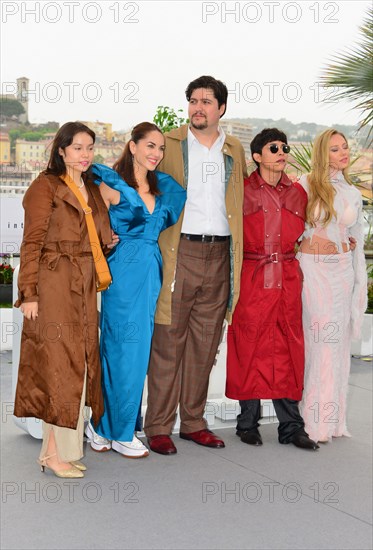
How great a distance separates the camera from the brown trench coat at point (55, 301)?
3.24 meters

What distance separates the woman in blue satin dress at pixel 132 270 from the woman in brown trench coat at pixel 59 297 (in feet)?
0.62

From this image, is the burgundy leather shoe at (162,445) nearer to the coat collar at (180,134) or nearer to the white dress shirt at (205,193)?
the white dress shirt at (205,193)

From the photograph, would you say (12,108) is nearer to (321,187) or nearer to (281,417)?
(321,187)

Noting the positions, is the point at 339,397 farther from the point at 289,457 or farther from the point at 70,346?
the point at 70,346

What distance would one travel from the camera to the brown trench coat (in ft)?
10.6

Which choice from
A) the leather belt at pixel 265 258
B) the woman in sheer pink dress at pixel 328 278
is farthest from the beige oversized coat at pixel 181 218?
the woman in sheer pink dress at pixel 328 278

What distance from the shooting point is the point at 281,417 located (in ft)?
13.2

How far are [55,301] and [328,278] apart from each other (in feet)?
4.43

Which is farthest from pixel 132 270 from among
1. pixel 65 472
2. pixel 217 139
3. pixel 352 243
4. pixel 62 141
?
pixel 352 243

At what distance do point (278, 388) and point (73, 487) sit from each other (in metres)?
1.11

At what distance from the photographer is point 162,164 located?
3785 millimetres

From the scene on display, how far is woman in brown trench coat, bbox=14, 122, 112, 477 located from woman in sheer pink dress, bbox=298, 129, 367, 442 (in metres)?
1.11

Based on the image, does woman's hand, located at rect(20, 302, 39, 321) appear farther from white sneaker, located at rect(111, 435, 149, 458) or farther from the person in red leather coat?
the person in red leather coat

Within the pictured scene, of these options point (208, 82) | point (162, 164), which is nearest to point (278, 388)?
point (162, 164)
